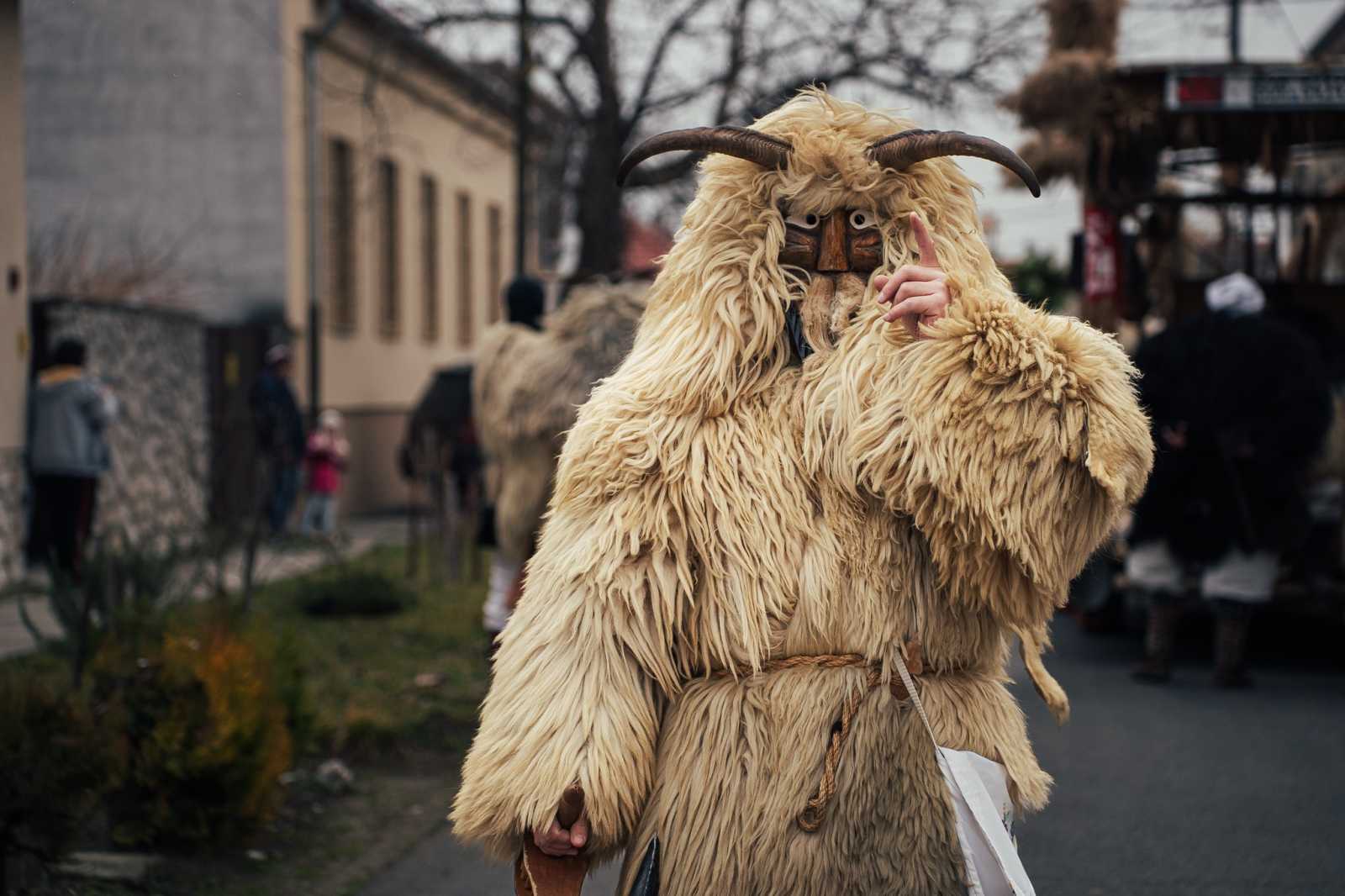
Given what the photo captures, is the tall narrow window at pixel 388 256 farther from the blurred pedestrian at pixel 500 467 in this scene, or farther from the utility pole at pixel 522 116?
the blurred pedestrian at pixel 500 467

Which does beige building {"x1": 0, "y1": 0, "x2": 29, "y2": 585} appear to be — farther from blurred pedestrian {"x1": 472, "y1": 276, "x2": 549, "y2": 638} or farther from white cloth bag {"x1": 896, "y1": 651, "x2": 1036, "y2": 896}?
white cloth bag {"x1": 896, "y1": 651, "x2": 1036, "y2": 896}

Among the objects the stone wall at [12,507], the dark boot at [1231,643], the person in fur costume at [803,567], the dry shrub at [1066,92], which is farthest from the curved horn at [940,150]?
the stone wall at [12,507]

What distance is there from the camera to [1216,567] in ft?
28.2

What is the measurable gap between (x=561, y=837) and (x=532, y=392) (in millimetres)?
3909

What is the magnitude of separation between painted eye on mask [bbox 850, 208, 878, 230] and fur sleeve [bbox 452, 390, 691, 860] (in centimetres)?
54

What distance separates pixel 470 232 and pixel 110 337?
48.4 ft

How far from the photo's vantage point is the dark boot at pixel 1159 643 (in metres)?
8.88

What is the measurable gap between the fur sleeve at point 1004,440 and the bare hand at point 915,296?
0.10ft

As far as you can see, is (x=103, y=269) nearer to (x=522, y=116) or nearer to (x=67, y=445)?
(x=522, y=116)

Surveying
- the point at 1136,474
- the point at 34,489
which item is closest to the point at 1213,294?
the point at 1136,474

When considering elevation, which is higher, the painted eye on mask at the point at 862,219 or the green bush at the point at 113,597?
the painted eye on mask at the point at 862,219

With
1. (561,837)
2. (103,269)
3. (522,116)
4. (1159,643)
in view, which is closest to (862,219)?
(561,837)

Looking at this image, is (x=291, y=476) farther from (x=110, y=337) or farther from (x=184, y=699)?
(x=184, y=699)

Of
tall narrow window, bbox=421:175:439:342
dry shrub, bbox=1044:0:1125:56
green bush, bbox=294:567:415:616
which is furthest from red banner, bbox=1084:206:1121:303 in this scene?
tall narrow window, bbox=421:175:439:342
